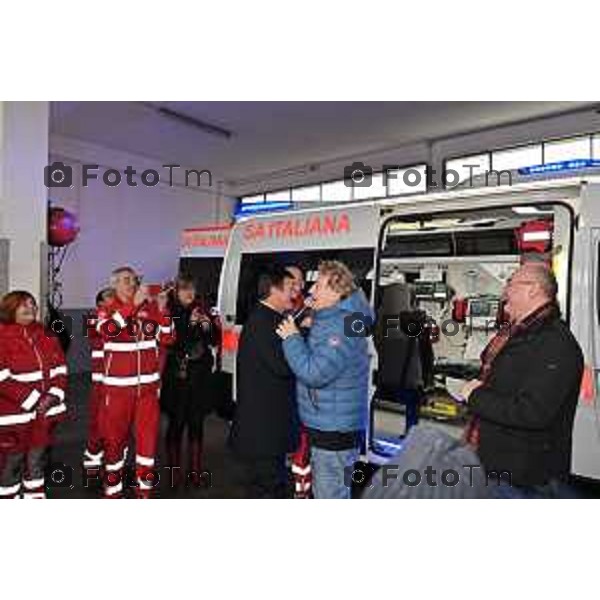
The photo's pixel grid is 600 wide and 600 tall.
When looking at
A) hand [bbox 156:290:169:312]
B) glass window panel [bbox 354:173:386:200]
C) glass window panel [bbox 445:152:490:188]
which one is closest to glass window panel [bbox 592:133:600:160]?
glass window panel [bbox 445:152:490:188]

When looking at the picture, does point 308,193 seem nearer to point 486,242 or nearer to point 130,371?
point 486,242

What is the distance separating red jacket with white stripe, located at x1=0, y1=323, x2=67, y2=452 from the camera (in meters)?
3.20

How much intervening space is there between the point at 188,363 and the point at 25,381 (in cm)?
105

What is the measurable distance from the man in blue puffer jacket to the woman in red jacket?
1.39m

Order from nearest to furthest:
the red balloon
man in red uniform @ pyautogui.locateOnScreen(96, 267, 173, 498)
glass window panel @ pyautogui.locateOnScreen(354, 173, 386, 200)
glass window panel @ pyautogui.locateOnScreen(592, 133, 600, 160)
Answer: man in red uniform @ pyautogui.locateOnScreen(96, 267, 173, 498) < the red balloon < glass window panel @ pyautogui.locateOnScreen(592, 133, 600, 160) < glass window panel @ pyautogui.locateOnScreen(354, 173, 386, 200)

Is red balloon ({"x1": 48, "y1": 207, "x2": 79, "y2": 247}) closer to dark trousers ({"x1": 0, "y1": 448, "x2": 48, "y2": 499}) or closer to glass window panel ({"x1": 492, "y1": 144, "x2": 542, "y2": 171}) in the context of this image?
dark trousers ({"x1": 0, "y1": 448, "x2": 48, "y2": 499})

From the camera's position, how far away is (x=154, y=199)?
10836mm

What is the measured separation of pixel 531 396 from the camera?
1994 mm

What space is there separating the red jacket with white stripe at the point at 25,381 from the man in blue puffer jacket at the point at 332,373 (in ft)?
4.53

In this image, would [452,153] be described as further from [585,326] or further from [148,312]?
[148,312]

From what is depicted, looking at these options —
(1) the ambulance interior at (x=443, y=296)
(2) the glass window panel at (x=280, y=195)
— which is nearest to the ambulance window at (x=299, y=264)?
(1) the ambulance interior at (x=443, y=296)

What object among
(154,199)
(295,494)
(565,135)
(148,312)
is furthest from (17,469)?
(154,199)

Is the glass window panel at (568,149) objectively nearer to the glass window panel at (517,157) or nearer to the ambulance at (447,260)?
the glass window panel at (517,157)

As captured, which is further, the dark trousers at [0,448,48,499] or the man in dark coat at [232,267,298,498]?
the dark trousers at [0,448,48,499]
